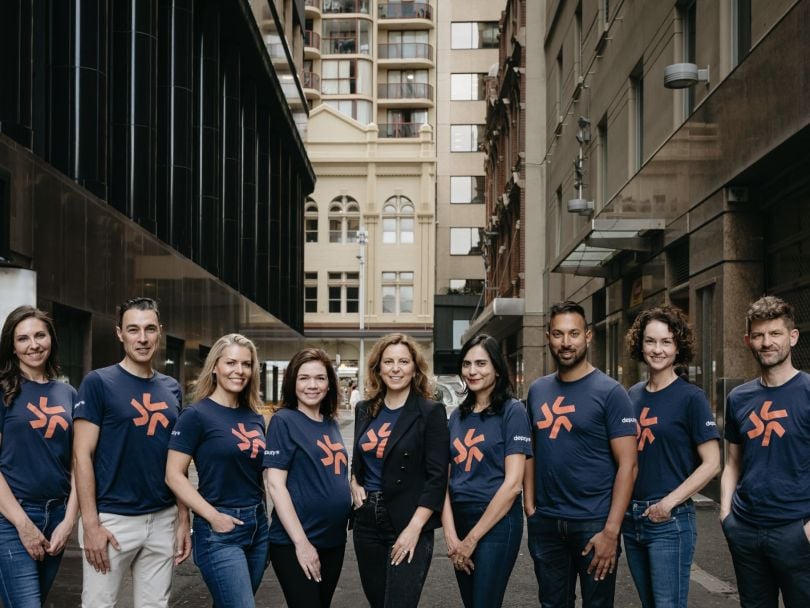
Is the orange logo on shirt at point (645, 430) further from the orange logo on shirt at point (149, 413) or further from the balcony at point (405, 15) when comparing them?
the balcony at point (405, 15)

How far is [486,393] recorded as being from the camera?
5.67 metres

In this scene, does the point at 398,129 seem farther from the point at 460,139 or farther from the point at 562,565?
the point at 562,565

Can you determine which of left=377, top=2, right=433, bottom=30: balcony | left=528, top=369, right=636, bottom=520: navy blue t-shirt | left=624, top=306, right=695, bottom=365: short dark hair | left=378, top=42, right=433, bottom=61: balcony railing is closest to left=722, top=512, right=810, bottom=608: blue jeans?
left=528, top=369, right=636, bottom=520: navy blue t-shirt

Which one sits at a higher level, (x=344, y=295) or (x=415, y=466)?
(x=344, y=295)

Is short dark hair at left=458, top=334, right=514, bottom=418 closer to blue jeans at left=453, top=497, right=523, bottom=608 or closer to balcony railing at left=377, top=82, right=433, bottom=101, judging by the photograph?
blue jeans at left=453, top=497, right=523, bottom=608

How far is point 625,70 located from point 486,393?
16.8 m

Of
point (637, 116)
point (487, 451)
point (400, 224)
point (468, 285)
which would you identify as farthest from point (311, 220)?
point (487, 451)

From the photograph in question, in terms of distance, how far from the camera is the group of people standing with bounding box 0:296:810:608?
536 cm

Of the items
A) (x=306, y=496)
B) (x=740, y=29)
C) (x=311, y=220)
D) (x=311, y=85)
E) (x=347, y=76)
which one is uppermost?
(x=347, y=76)

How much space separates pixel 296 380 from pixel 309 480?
531 millimetres

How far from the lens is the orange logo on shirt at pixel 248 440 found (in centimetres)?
548

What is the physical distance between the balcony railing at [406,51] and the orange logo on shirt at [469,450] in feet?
240

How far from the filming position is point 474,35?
233 ft

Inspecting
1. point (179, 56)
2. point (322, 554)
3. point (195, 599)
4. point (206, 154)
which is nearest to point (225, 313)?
point (206, 154)
